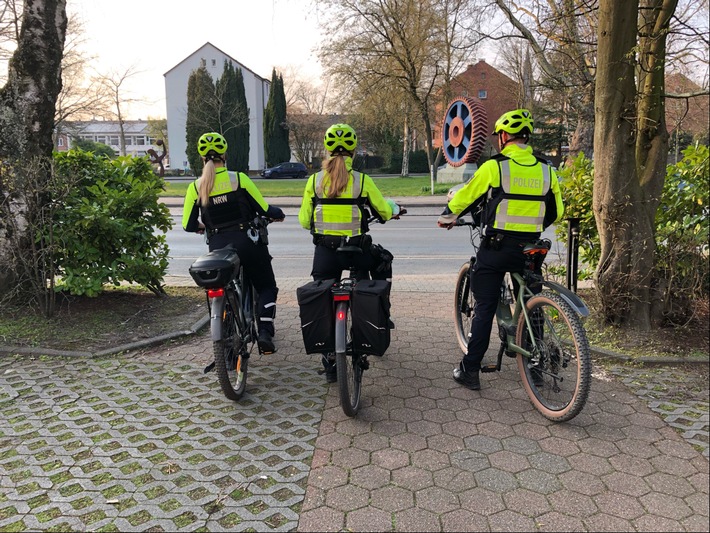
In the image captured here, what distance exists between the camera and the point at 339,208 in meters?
3.94

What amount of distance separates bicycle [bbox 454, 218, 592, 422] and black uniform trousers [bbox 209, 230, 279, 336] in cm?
180

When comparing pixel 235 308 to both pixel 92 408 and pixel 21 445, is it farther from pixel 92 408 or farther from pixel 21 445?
pixel 21 445

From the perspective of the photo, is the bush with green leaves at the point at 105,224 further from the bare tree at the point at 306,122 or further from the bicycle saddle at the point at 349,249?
the bare tree at the point at 306,122

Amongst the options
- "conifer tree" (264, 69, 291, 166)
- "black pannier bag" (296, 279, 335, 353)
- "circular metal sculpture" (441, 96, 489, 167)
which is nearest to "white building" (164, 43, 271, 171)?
"conifer tree" (264, 69, 291, 166)

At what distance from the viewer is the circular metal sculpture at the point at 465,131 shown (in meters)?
6.62

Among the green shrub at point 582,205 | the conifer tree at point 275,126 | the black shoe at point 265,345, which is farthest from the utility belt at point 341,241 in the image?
the conifer tree at point 275,126

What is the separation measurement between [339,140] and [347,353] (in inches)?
59.8

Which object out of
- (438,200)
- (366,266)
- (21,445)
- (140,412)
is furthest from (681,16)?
(438,200)

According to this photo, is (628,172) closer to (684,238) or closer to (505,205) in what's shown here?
(684,238)

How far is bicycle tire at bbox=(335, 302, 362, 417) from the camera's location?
3389 millimetres

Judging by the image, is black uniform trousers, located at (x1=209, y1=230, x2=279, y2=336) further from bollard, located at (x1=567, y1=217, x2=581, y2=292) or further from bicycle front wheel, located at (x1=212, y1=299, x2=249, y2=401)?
bollard, located at (x1=567, y1=217, x2=581, y2=292)

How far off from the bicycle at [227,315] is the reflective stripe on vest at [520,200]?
1.90 meters

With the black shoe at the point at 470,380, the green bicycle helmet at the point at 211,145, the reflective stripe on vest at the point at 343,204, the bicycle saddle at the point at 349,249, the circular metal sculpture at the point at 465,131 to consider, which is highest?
the circular metal sculpture at the point at 465,131

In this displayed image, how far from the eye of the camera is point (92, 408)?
3781 mm
